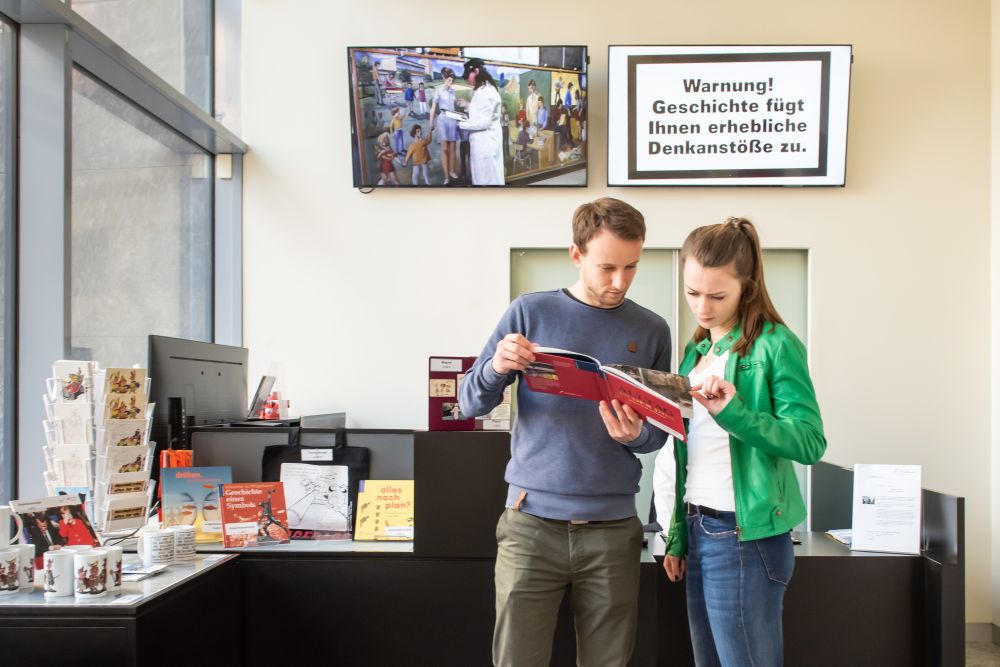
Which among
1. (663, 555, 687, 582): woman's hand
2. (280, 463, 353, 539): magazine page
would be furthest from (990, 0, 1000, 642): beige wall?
(280, 463, 353, 539): magazine page

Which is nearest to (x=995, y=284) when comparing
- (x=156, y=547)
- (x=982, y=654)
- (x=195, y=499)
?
(x=982, y=654)

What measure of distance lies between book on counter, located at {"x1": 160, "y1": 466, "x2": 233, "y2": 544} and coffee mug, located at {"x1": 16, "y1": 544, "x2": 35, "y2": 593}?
44cm

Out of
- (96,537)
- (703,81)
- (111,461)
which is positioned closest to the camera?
(96,537)

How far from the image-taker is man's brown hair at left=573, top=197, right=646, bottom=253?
165cm

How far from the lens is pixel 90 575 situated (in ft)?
5.77

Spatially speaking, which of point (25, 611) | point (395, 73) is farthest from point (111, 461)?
point (395, 73)

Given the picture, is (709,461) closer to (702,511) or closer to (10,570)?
(702,511)

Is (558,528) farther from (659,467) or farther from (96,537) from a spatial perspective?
(96,537)

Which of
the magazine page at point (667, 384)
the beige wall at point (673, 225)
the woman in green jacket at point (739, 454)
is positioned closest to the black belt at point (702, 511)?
the woman in green jacket at point (739, 454)

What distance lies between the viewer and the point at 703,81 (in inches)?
150

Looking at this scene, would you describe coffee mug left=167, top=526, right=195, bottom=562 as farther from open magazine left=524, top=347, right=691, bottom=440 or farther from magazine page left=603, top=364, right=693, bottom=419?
magazine page left=603, top=364, right=693, bottom=419

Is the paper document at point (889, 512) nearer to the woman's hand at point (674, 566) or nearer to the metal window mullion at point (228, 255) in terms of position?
the woman's hand at point (674, 566)

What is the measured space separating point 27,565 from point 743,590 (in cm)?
173

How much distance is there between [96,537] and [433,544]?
3.01 feet
